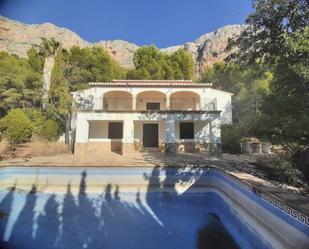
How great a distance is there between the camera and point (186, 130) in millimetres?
22484

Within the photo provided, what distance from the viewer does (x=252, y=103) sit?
3106cm

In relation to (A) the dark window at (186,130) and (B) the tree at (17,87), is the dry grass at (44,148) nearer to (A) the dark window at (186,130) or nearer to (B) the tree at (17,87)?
(B) the tree at (17,87)

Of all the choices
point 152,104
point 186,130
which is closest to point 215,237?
point 186,130

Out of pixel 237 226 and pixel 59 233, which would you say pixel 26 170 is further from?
pixel 237 226

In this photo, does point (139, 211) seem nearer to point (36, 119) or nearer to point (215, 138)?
point (215, 138)

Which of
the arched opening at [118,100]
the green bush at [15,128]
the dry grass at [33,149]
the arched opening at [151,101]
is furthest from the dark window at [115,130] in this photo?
the green bush at [15,128]

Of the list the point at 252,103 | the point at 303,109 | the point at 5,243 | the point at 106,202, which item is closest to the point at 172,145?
the point at 106,202

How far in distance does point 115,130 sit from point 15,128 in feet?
26.0

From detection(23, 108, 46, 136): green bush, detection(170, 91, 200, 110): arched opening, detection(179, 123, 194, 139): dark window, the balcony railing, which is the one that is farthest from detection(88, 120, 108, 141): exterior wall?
detection(179, 123, 194, 139): dark window

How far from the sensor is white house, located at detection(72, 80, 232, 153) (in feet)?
64.5

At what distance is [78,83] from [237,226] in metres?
27.9

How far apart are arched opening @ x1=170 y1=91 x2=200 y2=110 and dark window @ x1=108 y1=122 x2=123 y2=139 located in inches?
212

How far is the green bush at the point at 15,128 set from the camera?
63.9ft

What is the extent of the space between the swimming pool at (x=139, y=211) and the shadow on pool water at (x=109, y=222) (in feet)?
0.09
